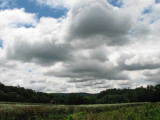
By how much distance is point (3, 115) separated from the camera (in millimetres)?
16359

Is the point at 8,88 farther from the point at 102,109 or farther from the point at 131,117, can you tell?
the point at 131,117

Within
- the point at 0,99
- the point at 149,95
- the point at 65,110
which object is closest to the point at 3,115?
the point at 65,110

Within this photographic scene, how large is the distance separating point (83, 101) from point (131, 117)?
10930cm

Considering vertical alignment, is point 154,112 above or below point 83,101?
above

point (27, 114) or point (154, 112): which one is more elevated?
point (154, 112)

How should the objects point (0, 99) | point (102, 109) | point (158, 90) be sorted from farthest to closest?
point (158, 90)
point (0, 99)
point (102, 109)

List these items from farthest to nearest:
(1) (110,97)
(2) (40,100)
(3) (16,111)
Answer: (1) (110,97) < (2) (40,100) < (3) (16,111)

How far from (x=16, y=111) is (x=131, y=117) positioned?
14370 millimetres

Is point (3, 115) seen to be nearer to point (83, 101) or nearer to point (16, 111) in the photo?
point (16, 111)

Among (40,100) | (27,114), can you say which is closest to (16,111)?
(27,114)

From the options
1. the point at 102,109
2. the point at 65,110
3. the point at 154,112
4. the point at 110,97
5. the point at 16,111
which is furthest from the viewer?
the point at 110,97

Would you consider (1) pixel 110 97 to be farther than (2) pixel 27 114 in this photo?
Yes

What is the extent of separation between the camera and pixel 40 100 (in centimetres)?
9894

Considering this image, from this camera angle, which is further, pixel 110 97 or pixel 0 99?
pixel 110 97
